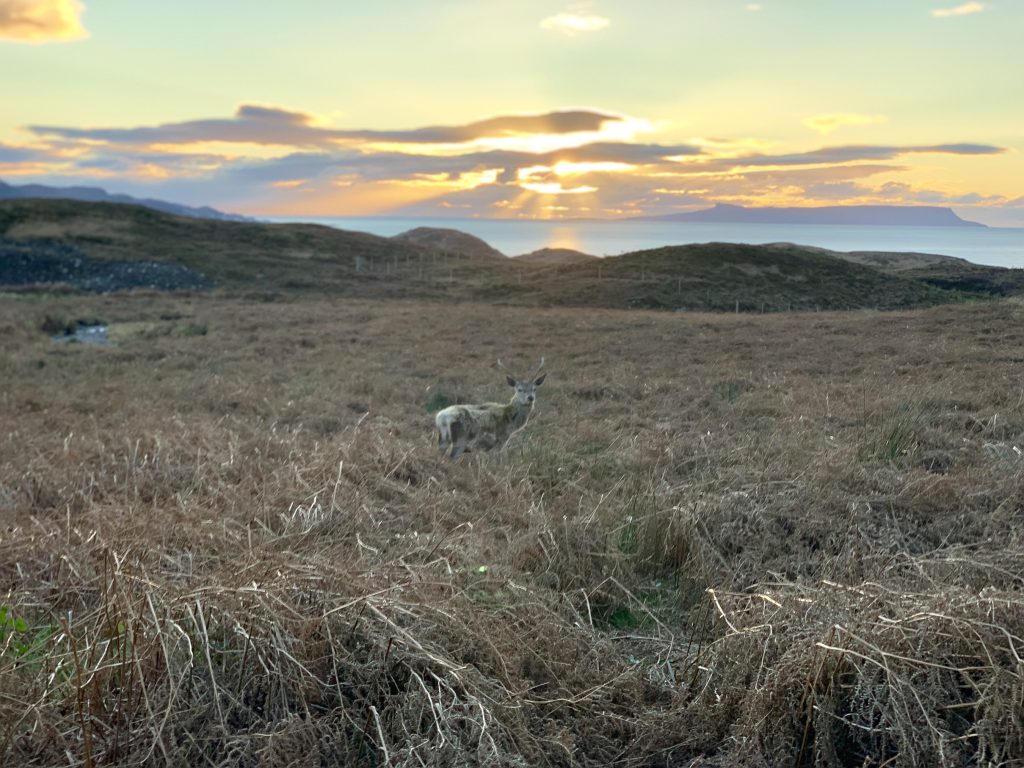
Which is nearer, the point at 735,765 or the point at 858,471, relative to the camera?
the point at 735,765

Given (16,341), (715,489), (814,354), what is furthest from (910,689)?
(16,341)

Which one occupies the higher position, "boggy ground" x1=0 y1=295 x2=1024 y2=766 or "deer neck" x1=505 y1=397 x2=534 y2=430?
"boggy ground" x1=0 y1=295 x2=1024 y2=766

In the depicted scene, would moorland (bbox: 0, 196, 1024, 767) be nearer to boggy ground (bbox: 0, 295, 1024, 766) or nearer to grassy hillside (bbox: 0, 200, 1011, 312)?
boggy ground (bbox: 0, 295, 1024, 766)

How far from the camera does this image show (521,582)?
527cm

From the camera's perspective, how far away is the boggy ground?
3459mm

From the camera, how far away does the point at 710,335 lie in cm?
2356

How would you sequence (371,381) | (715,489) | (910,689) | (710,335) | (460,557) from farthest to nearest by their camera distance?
(710,335) → (371,381) → (715,489) → (460,557) → (910,689)

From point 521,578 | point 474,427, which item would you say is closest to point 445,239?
point 474,427

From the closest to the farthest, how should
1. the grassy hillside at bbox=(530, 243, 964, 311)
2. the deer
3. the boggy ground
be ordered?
the boggy ground < the deer < the grassy hillside at bbox=(530, 243, 964, 311)

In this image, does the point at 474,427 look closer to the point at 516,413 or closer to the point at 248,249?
the point at 516,413

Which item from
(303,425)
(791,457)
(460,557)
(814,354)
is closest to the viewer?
(460,557)

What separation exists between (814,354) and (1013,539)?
14305mm

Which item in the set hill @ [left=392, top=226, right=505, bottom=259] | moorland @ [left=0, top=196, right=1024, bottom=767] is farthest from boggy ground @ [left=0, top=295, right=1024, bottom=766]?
hill @ [left=392, top=226, right=505, bottom=259]

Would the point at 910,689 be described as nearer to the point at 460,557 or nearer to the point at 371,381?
the point at 460,557
